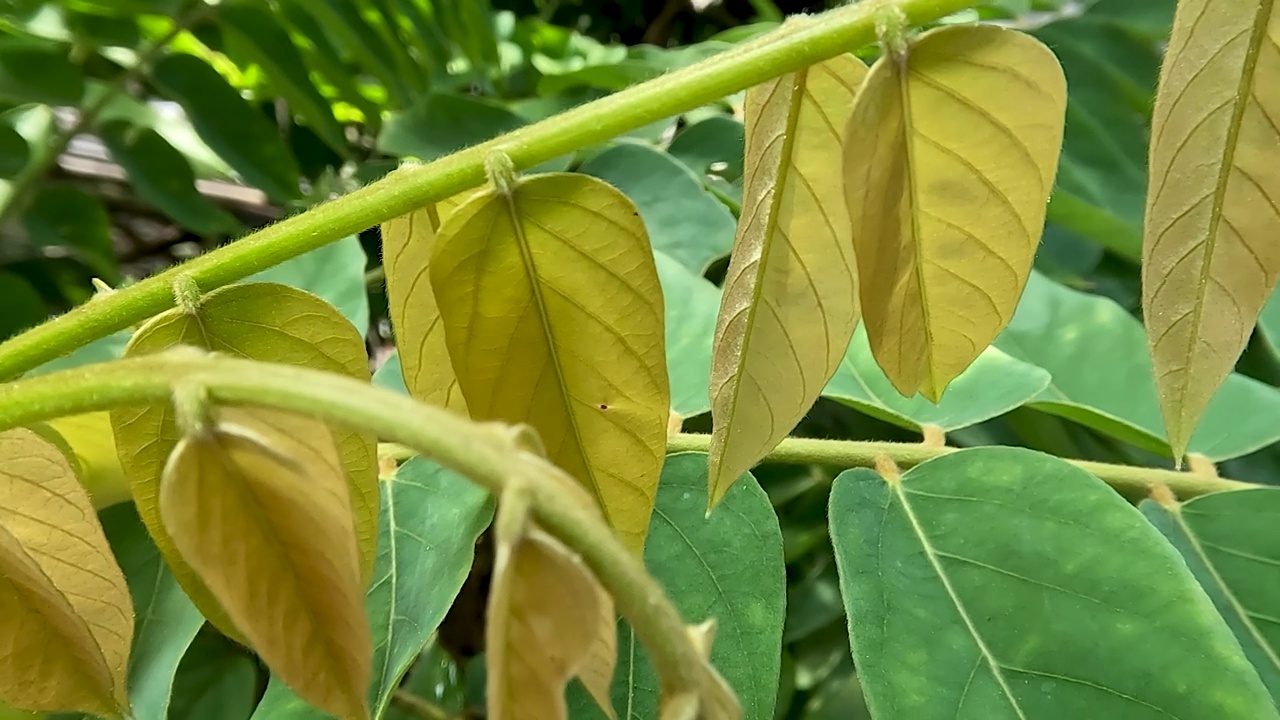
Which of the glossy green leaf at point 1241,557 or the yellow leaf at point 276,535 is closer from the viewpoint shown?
the yellow leaf at point 276,535

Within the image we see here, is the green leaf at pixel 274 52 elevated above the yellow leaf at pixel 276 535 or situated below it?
below

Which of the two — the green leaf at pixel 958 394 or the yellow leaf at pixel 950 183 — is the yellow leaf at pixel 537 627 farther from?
the green leaf at pixel 958 394

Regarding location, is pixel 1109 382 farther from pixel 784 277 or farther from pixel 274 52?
pixel 274 52

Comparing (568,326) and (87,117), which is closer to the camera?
(568,326)

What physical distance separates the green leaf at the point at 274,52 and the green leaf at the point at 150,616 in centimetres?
33

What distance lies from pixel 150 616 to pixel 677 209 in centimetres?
33

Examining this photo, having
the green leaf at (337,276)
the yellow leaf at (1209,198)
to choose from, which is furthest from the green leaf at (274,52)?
the yellow leaf at (1209,198)

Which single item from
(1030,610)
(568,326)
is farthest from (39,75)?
(1030,610)

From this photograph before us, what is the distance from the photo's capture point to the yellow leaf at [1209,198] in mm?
216

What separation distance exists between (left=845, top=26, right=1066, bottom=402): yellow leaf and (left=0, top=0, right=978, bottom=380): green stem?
1 centimetres

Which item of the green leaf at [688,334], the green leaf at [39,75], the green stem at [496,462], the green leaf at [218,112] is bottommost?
the green leaf at [688,334]

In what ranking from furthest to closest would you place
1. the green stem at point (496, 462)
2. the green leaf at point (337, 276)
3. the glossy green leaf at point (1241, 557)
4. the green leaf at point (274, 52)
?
the green leaf at point (274, 52)
the green leaf at point (337, 276)
the glossy green leaf at point (1241, 557)
the green stem at point (496, 462)

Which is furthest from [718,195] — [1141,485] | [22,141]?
[22,141]

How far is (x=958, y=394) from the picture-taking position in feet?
1.35
